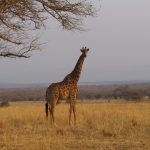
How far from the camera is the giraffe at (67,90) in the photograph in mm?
17688

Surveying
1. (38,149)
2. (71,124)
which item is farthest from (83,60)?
(38,149)

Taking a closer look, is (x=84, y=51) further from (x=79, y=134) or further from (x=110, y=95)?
(x=110, y=95)

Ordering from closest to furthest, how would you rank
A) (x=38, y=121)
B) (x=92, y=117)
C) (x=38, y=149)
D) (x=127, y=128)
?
(x=38, y=149) → (x=127, y=128) → (x=38, y=121) → (x=92, y=117)

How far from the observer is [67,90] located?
1778 cm

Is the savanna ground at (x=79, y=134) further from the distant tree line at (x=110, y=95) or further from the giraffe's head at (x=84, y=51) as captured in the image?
the distant tree line at (x=110, y=95)

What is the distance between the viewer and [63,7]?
1655 cm

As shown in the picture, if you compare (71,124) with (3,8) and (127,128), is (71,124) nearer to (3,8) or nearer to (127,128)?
(127,128)

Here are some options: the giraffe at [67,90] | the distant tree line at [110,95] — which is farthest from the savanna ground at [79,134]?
the distant tree line at [110,95]

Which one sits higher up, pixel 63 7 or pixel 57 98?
pixel 63 7

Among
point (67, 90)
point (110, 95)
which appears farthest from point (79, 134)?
point (110, 95)

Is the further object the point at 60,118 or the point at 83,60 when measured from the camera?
the point at 60,118

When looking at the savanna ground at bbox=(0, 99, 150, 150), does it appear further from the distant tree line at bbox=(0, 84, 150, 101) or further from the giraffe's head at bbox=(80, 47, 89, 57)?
the distant tree line at bbox=(0, 84, 150, 101)

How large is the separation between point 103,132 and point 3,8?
4297mm

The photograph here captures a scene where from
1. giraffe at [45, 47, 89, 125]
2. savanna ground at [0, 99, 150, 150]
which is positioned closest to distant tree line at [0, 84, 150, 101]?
savanna ground at [0, 99, 150, 150]
